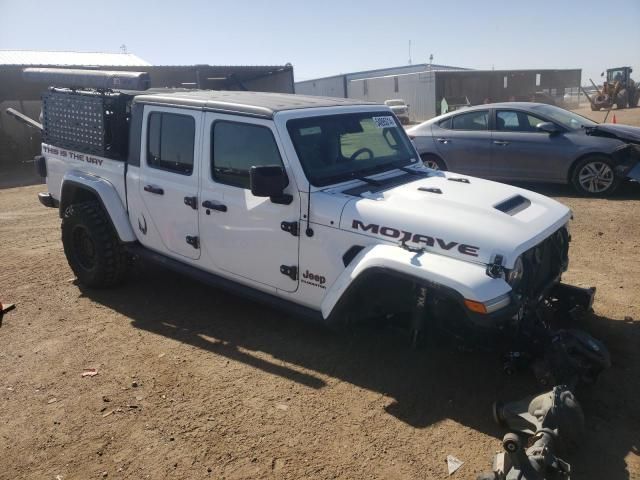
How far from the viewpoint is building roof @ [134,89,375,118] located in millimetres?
4160

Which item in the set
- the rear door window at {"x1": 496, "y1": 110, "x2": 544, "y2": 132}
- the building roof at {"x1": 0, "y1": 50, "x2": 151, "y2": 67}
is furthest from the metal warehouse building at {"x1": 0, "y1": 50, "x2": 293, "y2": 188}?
the rear door window at {"x1": 496, "y1": 110, "x2": 544, "y2": 132}

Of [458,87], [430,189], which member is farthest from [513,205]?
[458,87]

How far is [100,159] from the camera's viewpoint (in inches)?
213

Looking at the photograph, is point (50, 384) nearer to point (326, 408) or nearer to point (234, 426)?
point (234, 426)

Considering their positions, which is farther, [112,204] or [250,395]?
[112,204]

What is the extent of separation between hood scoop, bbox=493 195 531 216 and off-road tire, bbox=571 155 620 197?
17.6ft

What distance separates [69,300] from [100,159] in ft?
4.81

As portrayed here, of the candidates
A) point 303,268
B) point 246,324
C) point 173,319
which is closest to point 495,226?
point 303,268

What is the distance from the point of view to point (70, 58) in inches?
1000

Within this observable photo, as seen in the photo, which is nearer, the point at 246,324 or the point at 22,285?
the point at 246,324

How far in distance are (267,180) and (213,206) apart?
86 cm

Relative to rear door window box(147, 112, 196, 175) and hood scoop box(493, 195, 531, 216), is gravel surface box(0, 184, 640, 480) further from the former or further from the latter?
rear door window box(147, 112, 196, 175)

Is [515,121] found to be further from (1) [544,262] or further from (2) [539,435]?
(2) [539,435]

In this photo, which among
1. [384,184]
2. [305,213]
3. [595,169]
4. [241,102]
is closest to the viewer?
[305,213]
